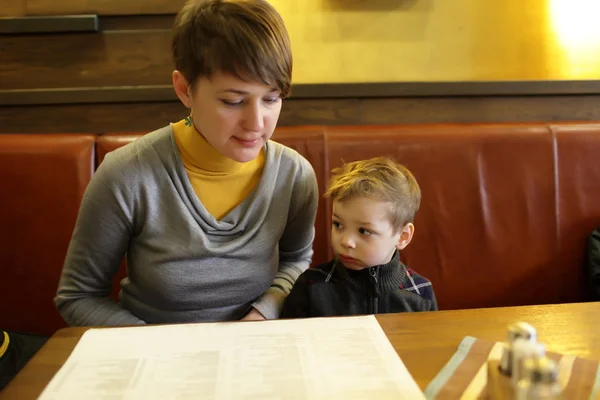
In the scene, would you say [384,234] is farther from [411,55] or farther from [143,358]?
[411,55]

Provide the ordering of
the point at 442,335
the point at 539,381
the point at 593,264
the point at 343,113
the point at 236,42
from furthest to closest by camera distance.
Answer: the point at 343,113
the point at 593,264
the point at 236,42
the point at 442,335
the point at 539,381

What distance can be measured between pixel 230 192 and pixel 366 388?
0.64 meters

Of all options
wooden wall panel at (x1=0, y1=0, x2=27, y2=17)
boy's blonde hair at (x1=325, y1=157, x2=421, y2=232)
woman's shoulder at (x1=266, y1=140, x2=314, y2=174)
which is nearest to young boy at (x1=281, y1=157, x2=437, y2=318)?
boy's blonde hair at (x1=325, y1=157, x2=421, y2=232)

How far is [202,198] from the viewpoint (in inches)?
44.0

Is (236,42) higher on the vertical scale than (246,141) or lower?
higher

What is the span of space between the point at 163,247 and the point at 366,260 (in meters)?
0.43

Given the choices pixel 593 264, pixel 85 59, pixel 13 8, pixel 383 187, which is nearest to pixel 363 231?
pixel 383 187

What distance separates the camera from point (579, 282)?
63.1 inches

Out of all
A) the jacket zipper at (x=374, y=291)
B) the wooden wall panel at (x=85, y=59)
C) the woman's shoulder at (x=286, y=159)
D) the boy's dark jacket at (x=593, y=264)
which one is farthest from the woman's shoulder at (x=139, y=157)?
the boy's dark jacket at (x=593, y=264)

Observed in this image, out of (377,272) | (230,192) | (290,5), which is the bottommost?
(377,272)

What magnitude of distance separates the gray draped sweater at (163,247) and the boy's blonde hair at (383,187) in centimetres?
16

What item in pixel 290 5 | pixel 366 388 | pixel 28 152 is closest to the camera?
pixel 366 388

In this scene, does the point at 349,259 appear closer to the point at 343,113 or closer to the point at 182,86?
the point at 182,86

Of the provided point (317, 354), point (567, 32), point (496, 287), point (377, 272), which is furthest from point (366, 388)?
point (567, 32)
